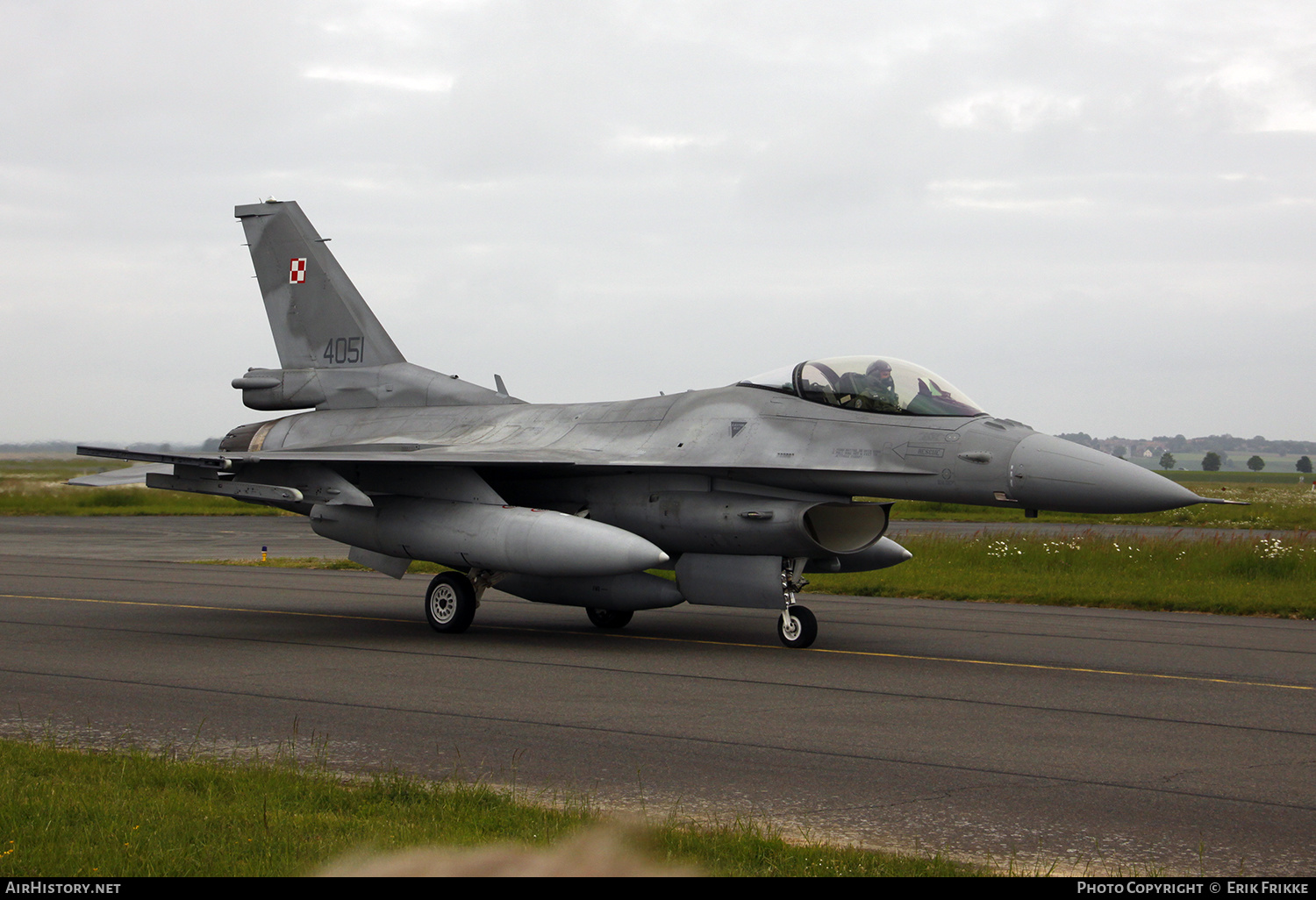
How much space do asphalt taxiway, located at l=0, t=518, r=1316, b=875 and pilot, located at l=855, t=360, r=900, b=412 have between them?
235 cm

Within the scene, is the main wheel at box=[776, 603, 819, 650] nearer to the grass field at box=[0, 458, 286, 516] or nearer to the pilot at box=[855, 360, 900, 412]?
the pilot at box=[855, 360, 900, 412]

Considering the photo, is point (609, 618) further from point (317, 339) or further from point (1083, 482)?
point (317, 339)

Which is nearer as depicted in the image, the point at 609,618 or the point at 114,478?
the point at 609,618

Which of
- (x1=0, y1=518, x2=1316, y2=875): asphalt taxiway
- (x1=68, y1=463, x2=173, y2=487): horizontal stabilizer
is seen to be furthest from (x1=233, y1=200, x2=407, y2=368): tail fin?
(x1=0, y1=518, x2=1316, y2=875): asphalt taxiway

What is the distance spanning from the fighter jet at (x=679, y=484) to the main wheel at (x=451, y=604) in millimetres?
21

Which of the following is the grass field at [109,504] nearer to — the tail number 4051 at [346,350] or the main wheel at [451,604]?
the tail number 4051 at [346,350]

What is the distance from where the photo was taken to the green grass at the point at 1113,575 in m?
16.6

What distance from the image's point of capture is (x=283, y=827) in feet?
17.4

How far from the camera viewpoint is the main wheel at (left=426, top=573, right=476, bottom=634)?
13.3 meters

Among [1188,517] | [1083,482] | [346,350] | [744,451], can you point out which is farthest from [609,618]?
[1188,517]

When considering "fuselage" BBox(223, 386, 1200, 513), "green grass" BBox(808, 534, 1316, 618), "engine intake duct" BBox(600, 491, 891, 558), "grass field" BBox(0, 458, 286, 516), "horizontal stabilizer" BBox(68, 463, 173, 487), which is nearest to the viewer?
"fuselage" BBox(223, 386, 1200, 513)

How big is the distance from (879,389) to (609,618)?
4.13m

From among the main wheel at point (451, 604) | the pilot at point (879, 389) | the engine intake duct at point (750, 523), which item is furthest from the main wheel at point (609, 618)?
the pilot at point (879, 389)
